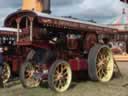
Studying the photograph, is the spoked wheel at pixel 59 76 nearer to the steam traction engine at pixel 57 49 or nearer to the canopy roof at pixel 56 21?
the steam traction engine at pixel 57 49

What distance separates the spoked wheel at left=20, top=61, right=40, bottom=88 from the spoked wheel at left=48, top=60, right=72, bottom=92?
0.93 metres

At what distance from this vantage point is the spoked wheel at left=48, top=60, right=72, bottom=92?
11.6 meters

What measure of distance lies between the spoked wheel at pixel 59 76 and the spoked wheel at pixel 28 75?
0.93 m

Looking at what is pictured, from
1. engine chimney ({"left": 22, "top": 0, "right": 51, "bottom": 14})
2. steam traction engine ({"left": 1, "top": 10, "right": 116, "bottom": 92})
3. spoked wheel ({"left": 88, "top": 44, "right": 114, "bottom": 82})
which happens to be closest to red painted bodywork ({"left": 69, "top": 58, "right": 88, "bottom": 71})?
steam traction engine ({"left": 1, "top": 10, "right": 116, "bottom": 92})

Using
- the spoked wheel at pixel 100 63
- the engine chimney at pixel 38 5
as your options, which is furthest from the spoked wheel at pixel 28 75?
the engine chimney at pixel 38 5

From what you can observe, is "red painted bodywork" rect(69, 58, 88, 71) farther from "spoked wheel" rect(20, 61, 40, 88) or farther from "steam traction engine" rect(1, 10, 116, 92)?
"spoked wheel" rect(20, 61, 40, 88)

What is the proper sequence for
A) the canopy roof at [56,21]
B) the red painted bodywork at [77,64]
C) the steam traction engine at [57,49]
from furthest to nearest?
the red painted bodywork at [77,64]
the steam traction engine at [57,49]
the canopy roof at [56,21]

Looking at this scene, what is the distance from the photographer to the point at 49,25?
11984 millimetres

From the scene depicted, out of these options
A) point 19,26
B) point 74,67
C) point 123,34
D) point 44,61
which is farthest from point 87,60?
point 123,34

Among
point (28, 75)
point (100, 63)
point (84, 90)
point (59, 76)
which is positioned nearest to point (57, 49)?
point (59, 76)

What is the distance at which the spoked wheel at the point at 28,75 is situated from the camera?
12.6 metres

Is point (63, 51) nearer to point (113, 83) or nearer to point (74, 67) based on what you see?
point (74, 67)

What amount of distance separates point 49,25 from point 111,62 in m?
3.36

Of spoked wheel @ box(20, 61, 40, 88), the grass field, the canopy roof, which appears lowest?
the grass field
